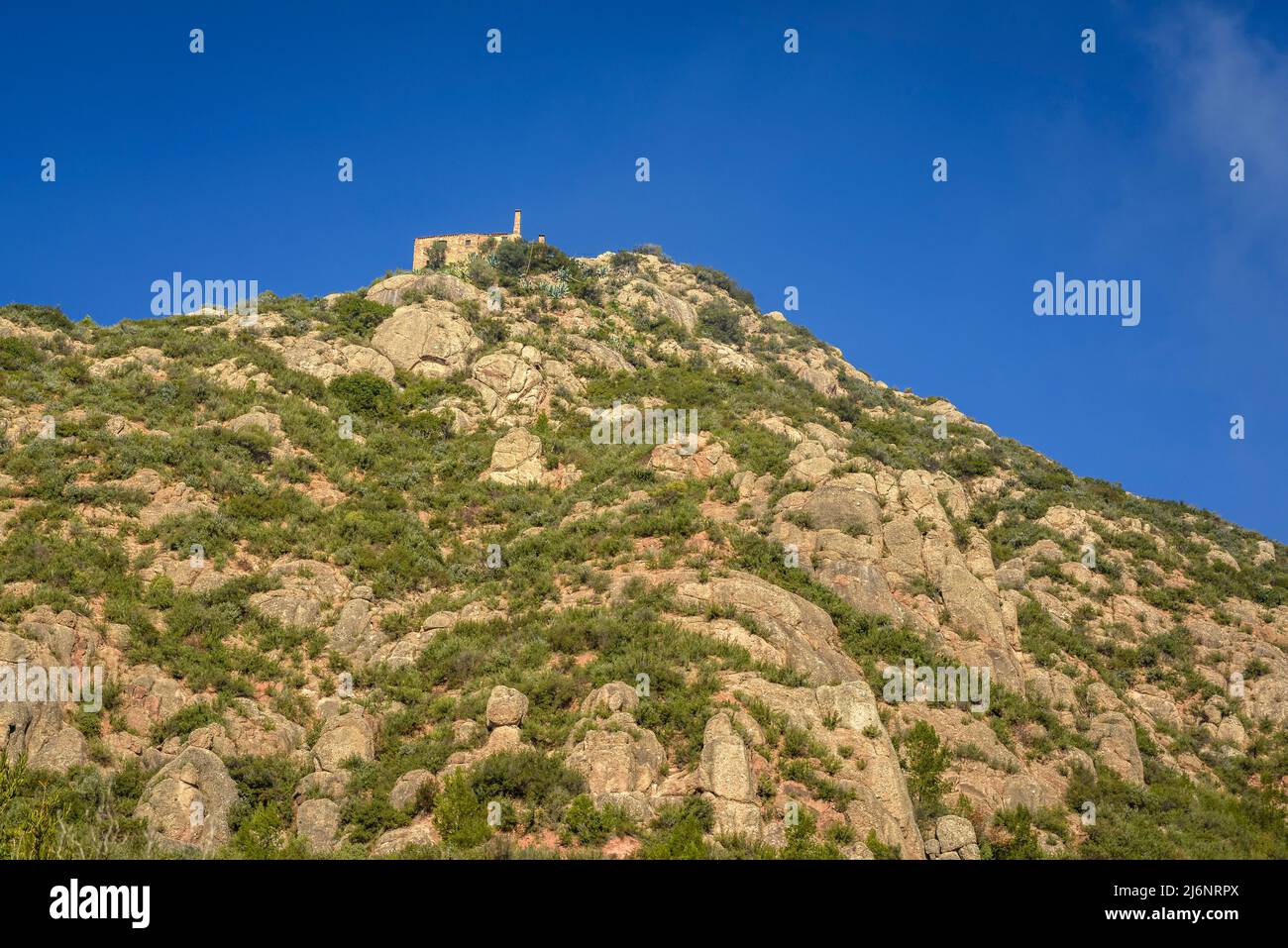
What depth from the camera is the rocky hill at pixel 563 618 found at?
21938mm

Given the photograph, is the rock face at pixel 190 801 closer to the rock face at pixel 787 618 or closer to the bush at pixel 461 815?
the bush at pixel 461 815

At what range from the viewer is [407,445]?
41281mm

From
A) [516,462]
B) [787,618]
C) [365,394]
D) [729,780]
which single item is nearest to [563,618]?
[787,618]

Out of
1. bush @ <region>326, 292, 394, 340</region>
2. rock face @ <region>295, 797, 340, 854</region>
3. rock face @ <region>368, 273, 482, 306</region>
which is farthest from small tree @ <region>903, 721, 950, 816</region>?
rock face @ <region>368, 273, 482, 306</region>

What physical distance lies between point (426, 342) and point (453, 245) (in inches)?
804

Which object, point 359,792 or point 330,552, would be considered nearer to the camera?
point 359,792

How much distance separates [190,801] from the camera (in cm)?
2153

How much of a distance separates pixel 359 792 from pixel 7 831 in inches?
280

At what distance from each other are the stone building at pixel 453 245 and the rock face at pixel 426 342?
16.8 meters

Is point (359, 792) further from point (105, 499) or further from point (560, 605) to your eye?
point (105, 499)

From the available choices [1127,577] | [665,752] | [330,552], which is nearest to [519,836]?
[665,752]

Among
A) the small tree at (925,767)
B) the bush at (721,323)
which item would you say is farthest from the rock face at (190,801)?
the bush at (721,323)

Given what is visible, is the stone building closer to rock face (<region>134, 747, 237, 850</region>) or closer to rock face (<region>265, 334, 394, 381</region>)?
rock face (<region>265, 334, 394, 381</region>)

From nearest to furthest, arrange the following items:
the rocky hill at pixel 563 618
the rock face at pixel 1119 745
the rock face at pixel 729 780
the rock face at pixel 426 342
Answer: the rock face at pixel 729 780 → the rocky hill at pixel 563 618 → the rock face at pixel 1119 745 → the rock face at pixel 426 342
